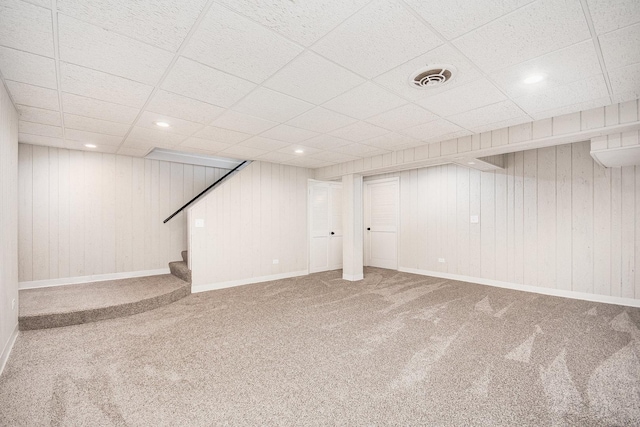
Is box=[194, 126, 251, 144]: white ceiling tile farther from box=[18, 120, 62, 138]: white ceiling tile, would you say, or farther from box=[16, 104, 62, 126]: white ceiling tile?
box=[18, 120, 62, 138]: white ceiling tile

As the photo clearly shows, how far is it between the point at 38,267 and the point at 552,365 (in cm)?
700

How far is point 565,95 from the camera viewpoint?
279 centimetres

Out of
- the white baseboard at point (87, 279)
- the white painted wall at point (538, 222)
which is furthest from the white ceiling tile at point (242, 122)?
the white painted wall at point (538, 222)

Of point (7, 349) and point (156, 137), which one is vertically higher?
point (156, 137)

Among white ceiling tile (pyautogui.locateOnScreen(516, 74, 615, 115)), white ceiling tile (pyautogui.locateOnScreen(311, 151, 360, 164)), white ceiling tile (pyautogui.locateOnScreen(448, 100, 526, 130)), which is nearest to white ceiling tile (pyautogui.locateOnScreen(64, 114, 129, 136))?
white ceiling tile (pyautogui.locateOnScreen(311, 151, 360, 164))

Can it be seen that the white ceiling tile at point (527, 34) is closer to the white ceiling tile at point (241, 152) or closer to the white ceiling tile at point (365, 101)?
the white ceiling tile at point (365, 101)

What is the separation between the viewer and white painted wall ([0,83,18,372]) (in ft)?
8.41

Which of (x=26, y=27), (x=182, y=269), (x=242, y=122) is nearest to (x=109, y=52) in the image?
(x=26, y=27)

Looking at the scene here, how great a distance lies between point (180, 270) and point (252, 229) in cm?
152

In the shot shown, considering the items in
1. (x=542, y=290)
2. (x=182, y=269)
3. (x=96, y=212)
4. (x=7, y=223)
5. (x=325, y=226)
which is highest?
(x=96, y=212)

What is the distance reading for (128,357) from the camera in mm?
2762

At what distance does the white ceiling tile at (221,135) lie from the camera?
154 inches

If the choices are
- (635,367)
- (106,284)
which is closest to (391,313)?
(635,367)

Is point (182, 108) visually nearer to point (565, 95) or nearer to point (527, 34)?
point (527, 34)
